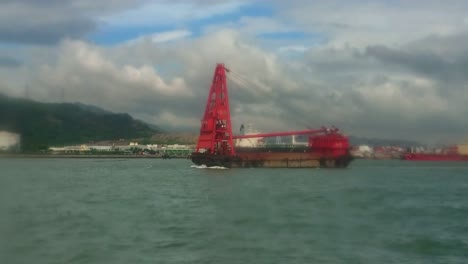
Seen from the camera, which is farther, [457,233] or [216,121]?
[216,121]

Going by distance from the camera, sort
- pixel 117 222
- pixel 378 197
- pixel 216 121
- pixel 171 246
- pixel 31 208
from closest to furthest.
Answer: pixel 171 246, pixel 117 222, pixel 31 208, pixel 378 197, pixel 216 121

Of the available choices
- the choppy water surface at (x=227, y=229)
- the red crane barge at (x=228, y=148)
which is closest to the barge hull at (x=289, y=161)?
the red crane barge at (x=228, y=148)

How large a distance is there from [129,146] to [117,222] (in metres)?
103

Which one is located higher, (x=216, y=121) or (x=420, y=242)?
(x=216, y=121)

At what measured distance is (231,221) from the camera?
15.9m

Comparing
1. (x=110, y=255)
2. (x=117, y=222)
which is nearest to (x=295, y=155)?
(x=117, y=222)

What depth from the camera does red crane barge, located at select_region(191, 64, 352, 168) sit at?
54.0 meters

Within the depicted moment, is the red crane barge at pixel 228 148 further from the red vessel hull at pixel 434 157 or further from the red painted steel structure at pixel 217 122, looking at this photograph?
the red vessel hull at pixel 434 157

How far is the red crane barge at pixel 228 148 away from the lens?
5400 cm

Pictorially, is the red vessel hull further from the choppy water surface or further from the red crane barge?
the choppy water surface

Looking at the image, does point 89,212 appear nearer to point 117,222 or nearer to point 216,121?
point 117,222

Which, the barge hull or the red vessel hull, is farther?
the red vessel hull

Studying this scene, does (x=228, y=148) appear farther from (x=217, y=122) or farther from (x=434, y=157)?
(x=434, y=157)

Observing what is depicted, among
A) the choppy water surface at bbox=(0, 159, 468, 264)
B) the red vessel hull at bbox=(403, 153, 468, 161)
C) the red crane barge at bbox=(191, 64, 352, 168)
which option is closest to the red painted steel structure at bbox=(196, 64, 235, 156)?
the red crane barge at bbox=(191, 64, 352, 168)
